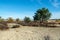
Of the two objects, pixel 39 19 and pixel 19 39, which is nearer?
pixel 19 39

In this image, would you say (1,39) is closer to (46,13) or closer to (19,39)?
(19,39)

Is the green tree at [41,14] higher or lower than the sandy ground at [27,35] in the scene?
higher

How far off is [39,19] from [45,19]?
11.8 ft

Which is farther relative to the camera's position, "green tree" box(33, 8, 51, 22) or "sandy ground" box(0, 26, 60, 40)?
"green tree" box(33, 8, 51, 22)

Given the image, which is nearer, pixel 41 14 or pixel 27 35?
pixel 27 35

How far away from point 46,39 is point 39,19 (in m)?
60.0

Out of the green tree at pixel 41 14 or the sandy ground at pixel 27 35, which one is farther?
the green tree at pixel 41 14

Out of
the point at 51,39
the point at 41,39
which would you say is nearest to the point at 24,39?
the point at 41,39

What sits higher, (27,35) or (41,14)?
(41,14)

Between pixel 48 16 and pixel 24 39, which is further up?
pixel 48 16

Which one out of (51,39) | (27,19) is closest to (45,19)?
(27,19)

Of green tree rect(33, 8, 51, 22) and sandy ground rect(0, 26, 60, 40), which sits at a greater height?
green tree rect(33, 8, 51, 22)

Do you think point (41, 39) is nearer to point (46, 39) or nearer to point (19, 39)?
point (46, 39)

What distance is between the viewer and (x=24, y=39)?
16031 millimetres
